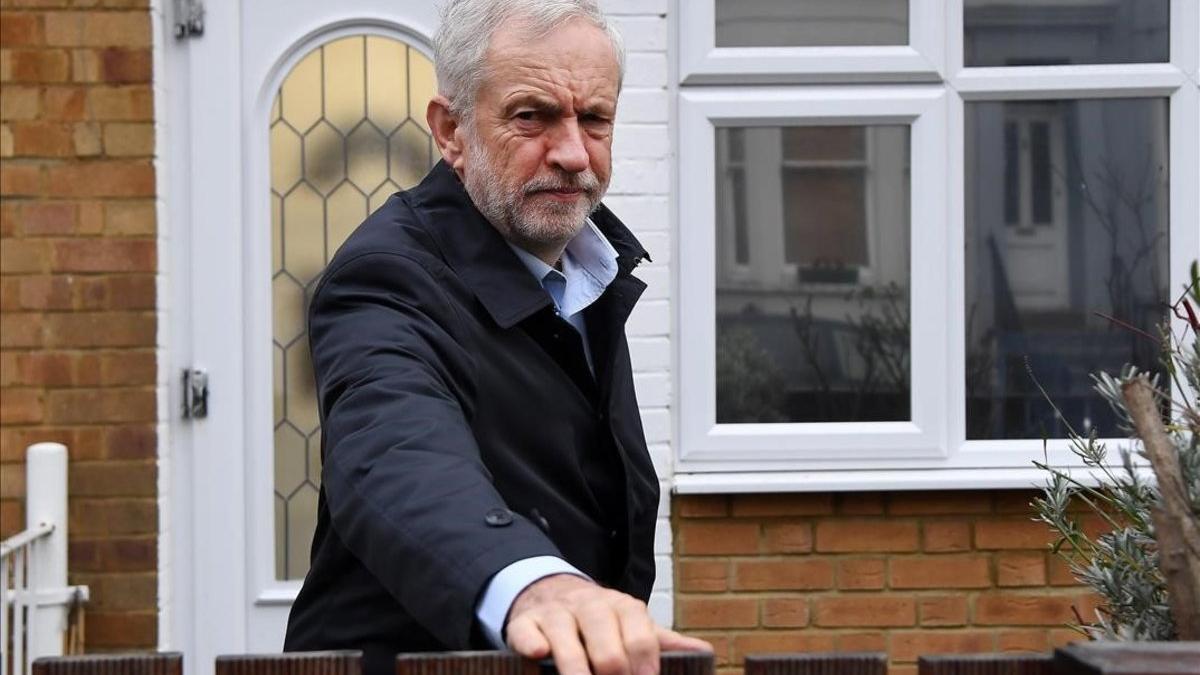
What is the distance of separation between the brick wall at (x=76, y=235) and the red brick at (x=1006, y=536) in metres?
2.15

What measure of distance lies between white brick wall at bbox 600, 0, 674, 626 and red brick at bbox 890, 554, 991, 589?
60cm

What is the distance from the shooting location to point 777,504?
414 cm

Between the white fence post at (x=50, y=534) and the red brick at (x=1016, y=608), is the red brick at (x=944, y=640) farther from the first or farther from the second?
the white fence post at (x=50, y=534)

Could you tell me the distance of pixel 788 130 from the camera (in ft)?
13.8

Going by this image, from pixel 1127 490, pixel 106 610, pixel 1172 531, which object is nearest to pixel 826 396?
pixel 106 610

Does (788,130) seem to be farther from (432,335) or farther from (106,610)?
(432,335)

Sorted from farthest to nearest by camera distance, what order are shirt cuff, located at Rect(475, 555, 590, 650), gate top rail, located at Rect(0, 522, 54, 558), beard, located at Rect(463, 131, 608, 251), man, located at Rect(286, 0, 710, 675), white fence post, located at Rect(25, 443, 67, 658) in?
white fence post, located at Rect(25, 443, 67, 658) → gate top rail, located at Rect(0, 522, 54, 558) → beard, located at Rect(463, 131, 608, 251) → man, located at Rect(286, 0, 710, 675) → shirt cuff, located at Rect(475, 555, 590, 650)

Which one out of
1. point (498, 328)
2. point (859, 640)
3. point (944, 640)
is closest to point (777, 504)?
point (859, 640)

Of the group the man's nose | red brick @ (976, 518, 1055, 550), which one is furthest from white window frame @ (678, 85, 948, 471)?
the man's nose

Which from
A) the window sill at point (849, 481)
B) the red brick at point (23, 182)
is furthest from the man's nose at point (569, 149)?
the red brick at point (23, 182)

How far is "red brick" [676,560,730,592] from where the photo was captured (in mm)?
4145

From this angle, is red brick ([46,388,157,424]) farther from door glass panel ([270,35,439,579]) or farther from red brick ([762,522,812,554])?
red brick ([762,522,812,554])

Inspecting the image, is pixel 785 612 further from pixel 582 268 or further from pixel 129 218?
pixel 582 268

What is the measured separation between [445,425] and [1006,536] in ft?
9.60
